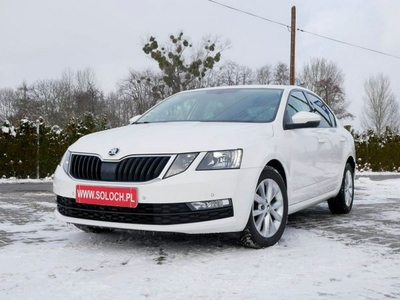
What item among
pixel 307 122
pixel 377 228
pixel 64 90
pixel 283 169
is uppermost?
pixel 64 90

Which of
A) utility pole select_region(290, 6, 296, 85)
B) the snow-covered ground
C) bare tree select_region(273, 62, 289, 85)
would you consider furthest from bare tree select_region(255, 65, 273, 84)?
the snow-covered ground

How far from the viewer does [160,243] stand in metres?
3.96

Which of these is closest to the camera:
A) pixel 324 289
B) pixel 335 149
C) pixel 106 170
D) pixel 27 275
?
pixel 324 289

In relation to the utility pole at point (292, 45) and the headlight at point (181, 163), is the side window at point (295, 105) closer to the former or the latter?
the headlight at point (181, 163)

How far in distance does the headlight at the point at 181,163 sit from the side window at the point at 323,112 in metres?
2.39

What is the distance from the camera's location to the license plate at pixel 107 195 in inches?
134

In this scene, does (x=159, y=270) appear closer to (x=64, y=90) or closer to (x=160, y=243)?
(x=160, y=243)

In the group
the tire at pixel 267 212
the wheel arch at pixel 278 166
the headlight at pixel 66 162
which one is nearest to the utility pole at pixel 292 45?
the wheel arch at pixel 278 166

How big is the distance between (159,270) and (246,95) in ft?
7.20

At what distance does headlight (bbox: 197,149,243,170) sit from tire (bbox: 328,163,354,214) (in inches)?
101

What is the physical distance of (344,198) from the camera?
5.73m

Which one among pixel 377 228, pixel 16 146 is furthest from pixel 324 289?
pixel 16 146

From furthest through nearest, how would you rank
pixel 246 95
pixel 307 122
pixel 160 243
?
1. pixel 246 95
2. pixel 307 122
3. pixel 160 243

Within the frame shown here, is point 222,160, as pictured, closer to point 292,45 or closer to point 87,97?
point 292,45
